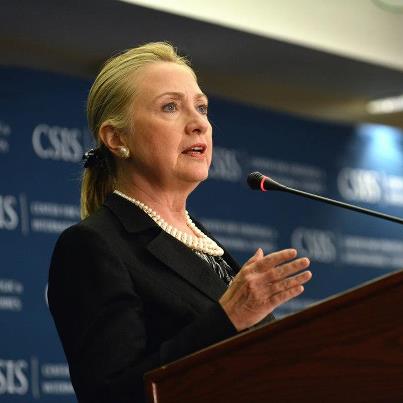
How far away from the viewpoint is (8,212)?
5086 millimetres

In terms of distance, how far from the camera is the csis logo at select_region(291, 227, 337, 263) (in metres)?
6.33

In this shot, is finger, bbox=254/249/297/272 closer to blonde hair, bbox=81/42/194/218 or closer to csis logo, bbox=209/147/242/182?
blonde hair, bbox=81/42/194/218

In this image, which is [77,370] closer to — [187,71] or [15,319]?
[187,71]

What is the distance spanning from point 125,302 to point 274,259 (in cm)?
44

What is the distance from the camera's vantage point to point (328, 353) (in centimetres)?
169

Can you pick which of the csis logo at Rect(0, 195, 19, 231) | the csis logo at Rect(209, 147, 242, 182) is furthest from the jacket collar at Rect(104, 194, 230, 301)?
the csis logo at Rect(209, 147, 242, 182)

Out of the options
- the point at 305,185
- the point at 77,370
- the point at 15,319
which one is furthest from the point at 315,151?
the point at 77,370

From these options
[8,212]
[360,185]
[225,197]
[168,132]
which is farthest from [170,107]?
[360,185]

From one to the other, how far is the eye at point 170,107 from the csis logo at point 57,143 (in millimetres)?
2868

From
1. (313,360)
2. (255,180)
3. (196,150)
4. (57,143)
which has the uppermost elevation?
(57,143)

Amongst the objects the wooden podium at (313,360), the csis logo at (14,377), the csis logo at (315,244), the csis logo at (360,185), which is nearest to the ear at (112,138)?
the wooden podium at (313,360)

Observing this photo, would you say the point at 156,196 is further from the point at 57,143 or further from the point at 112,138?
the point at 57,143

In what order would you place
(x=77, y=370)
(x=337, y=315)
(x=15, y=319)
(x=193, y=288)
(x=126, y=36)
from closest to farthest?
1. (x=337, y=315)
2. (x=77, y=370)
3. (x=193, y=288)
4. (x=15, y=319)
5. (x=126, y=36)

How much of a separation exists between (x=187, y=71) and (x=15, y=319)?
8.79ft
